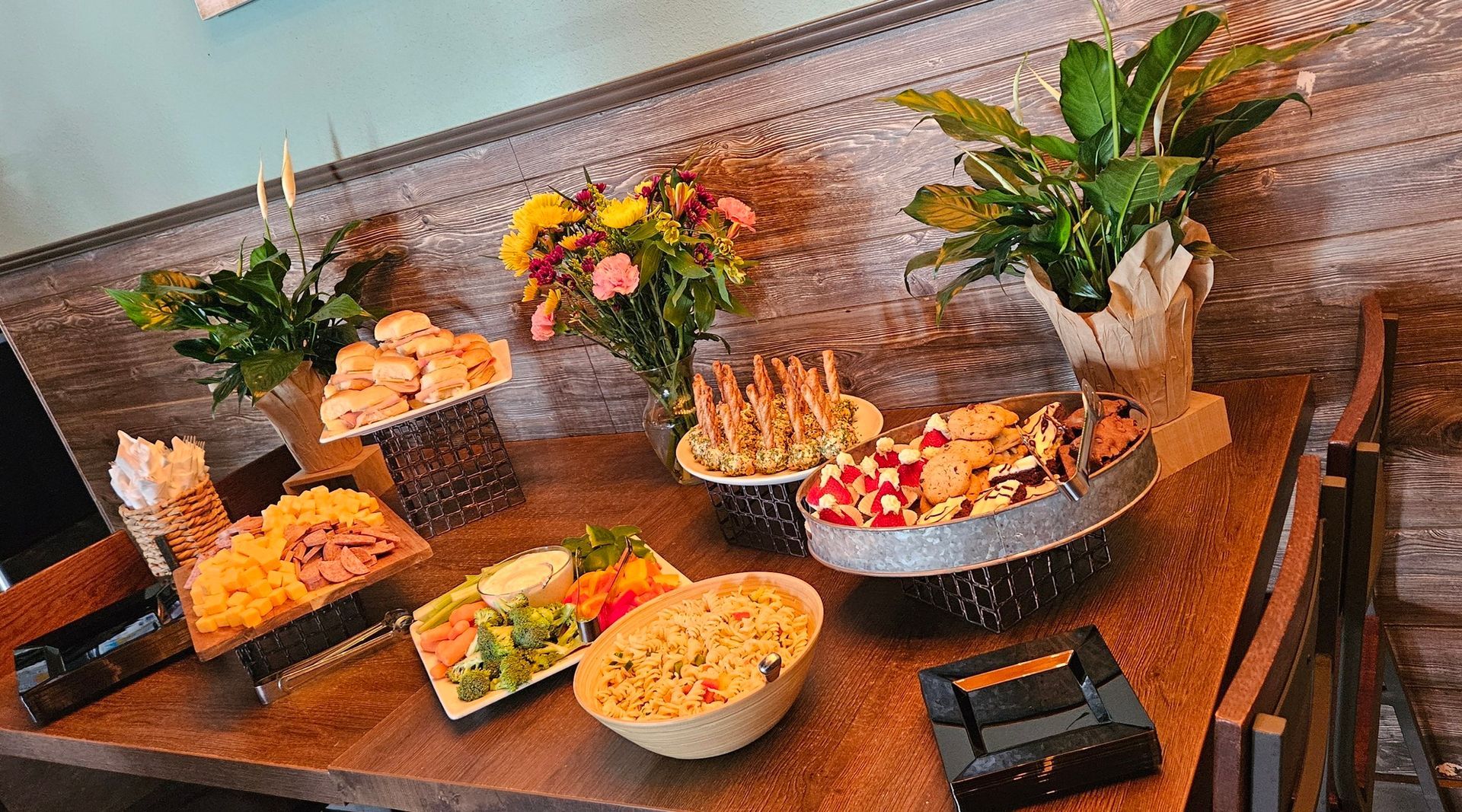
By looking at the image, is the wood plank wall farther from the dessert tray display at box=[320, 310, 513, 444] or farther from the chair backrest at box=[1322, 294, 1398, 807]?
the dessert tray display at box=[320, 310, 513, 444]

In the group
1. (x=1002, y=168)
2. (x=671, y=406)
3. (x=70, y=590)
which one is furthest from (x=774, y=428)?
(x=70, y=590)

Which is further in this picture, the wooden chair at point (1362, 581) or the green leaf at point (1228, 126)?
the green leaf at point (1228, 126)

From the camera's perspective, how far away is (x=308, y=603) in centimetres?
140

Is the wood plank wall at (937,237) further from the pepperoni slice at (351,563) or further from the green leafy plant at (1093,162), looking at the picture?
the pepperoni slice at (351,563)

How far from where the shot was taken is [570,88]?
1771mm

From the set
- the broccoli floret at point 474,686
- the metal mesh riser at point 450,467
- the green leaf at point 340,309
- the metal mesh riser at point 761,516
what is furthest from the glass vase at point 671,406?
the green leaf at point 340,309

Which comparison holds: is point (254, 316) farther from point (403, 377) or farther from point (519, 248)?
point (519, 248)

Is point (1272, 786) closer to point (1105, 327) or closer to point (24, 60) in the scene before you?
point (1105, 327)

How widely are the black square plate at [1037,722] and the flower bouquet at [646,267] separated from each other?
2.53 feet

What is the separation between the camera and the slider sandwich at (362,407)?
167 cm

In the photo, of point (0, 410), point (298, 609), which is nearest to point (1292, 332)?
point (298, 609)

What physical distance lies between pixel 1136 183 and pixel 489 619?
912 millimetres

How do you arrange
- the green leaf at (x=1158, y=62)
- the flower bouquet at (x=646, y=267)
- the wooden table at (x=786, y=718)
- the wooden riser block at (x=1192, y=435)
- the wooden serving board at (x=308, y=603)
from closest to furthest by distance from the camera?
the wooden table at (x=786, y=718)
the green leaf at (x=1158, y=62)
the wooden riser block at (x=1192, y=435)
the wooden serving board at (x=308, y=603)
the flower bouquet at (x=646, y=267)

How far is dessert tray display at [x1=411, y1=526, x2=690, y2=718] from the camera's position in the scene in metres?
1.16
